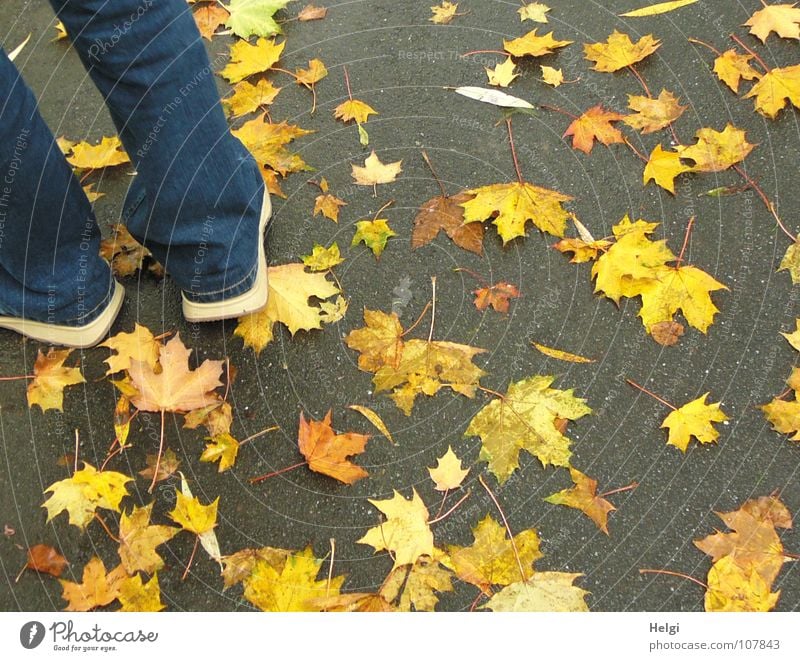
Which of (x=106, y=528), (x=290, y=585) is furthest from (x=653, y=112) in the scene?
(x=106, y=528)

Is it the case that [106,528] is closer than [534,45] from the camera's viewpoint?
Yes

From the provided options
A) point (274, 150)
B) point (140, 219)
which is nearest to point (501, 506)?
point (140, 219)

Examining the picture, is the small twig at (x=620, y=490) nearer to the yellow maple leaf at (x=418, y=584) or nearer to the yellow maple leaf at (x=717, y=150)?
the yellow maple leaf at (x=418, y=584)

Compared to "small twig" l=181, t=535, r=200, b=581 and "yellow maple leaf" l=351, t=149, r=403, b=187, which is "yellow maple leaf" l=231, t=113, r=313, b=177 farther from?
"small twig" l=181, t=535, r=200, b=581

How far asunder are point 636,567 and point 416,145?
1.38m

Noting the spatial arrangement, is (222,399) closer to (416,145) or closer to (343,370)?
(343,370)

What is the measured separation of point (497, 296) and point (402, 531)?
2.25 feet

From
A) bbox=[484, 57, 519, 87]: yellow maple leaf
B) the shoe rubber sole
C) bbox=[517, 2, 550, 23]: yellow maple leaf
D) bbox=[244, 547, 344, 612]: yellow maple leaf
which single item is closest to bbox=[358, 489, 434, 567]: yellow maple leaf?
bbox=[244, 547, 344, 612]: yellow maple leaf

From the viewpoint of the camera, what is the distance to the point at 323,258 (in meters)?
2.23

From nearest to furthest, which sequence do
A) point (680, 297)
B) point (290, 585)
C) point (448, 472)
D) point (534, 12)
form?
point (290, 585) → point (448, 472) → point (680, 297) → point (534, 12)

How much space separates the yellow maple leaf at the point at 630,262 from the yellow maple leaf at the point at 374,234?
→ 1.94 ft

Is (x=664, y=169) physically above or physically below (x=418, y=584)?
above

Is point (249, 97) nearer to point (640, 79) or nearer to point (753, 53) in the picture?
point (640, 79)

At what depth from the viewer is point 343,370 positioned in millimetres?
2051
